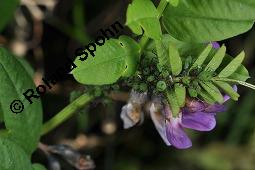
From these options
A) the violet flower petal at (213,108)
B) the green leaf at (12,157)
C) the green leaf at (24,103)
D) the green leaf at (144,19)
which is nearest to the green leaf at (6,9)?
the green leaf at (24,103)

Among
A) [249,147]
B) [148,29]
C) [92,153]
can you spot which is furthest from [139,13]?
[249,147]

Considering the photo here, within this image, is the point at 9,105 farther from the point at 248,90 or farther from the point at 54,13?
the point at 248,90

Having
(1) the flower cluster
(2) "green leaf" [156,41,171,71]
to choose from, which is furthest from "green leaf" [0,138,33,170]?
(2) "green leaf" [156,41,171,71]

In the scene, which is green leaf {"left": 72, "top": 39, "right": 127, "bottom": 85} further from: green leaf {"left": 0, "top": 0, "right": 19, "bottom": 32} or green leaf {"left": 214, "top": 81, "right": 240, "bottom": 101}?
green leaf {"left": 0, "top": 0, "right": 19, "bottom": 32}

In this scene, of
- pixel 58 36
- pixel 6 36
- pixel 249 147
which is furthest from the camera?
pixel 249 147

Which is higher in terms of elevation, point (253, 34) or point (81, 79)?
point (81, 79)

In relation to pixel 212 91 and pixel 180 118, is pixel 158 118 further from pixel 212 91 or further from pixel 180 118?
pixel 212 91
